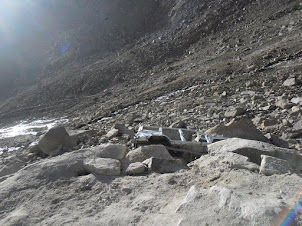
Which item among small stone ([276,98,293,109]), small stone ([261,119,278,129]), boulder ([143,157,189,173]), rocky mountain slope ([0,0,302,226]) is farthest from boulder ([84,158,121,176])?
small stone ([276,98,293,109])

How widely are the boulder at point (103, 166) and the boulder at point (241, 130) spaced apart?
2.80 metres

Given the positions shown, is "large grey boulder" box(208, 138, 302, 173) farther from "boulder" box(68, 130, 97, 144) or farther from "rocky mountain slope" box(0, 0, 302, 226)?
"boulder" box(68, 130, 97, 144)

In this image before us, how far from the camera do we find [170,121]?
9398 millimetres

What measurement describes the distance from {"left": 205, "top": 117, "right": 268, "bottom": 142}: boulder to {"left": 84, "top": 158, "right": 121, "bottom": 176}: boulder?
2804 mm

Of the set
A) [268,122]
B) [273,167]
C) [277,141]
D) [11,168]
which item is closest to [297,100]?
[268,122]

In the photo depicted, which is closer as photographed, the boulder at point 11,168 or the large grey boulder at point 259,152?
the large grey boulder at point 259,152

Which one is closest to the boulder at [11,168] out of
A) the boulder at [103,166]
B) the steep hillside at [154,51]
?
the boulder at [103,166]

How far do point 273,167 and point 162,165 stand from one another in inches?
65.3

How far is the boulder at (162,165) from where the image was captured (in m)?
4.62

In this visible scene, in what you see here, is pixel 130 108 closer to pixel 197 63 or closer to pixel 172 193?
pixel 197 63

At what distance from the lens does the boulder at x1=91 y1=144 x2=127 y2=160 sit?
201 inches

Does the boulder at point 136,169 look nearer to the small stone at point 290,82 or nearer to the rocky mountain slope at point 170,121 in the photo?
the rocky mountain slope at point 170,121

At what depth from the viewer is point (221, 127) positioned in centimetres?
669

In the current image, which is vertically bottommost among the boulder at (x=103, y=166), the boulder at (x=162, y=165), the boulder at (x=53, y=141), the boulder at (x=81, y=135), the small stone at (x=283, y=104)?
the small stone at (x=283, y=104)
